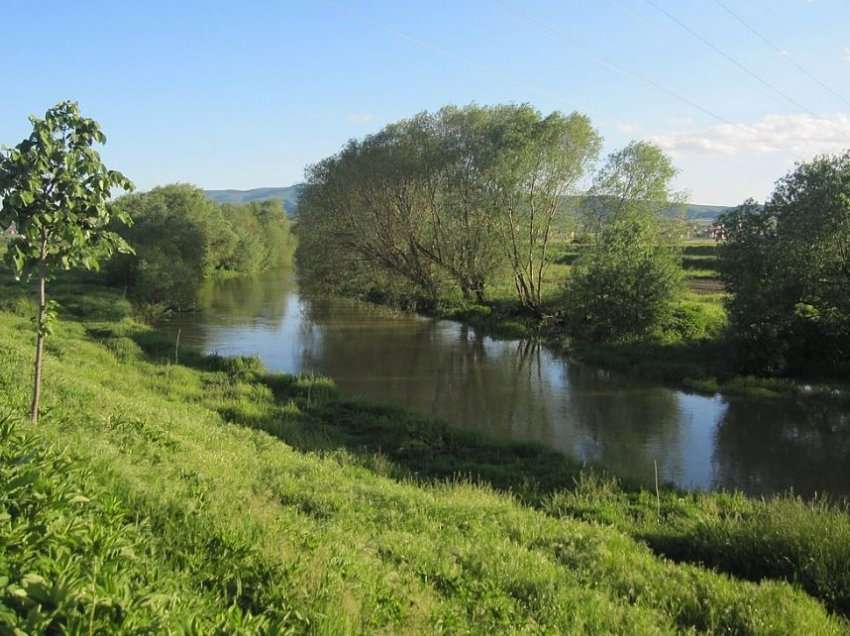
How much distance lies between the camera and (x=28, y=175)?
7.21m

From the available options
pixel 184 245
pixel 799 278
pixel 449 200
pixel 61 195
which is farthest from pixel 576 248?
pixel 61 195

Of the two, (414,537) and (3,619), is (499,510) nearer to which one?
(414,537)

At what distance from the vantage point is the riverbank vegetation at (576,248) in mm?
22656

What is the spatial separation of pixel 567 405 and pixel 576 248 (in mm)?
18984

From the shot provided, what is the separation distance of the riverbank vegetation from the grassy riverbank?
13.5 metres

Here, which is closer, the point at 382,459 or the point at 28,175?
the point at 28,175

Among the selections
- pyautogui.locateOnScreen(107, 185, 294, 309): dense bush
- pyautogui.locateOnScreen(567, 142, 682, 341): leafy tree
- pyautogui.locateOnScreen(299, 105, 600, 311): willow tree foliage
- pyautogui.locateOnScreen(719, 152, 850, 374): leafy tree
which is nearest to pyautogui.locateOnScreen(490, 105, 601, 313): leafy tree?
pyautogui.locateOnScreen(299, 105, 600, 311): willow tree foliage

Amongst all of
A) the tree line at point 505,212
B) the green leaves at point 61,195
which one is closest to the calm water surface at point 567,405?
the tree line at point 505,212

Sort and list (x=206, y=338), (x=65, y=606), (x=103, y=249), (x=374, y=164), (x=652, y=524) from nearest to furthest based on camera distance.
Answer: (x=65, y=606)
(x=103, y=249)
(x=652, y=524)
(x=206, y=338)
(x=374, y=164)

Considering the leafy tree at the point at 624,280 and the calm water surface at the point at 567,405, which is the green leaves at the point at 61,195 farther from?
the leafy tree at the point at 624,280

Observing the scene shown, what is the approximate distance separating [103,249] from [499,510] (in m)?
5.89

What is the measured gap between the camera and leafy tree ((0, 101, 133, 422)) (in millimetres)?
7297

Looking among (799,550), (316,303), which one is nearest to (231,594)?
(799,550)

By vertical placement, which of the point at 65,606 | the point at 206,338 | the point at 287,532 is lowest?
the point at 206,338
